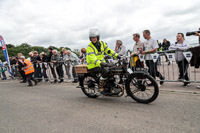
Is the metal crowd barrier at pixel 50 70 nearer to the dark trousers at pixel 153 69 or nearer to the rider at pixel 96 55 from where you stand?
the dark trousers at pixel 153 69

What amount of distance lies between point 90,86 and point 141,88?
1559 millimetres

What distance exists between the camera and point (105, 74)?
3912 mm

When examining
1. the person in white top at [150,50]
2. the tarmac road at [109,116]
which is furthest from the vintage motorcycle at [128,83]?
the person in white top at [150,50]

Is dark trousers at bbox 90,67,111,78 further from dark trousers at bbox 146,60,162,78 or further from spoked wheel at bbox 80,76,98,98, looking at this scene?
dark trousers at bbox 146,60,162,78

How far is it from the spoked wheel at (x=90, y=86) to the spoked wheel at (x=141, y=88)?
1104mm

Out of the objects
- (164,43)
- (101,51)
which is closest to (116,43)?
(101,51)

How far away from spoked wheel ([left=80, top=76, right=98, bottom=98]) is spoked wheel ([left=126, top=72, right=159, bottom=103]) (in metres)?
1.10

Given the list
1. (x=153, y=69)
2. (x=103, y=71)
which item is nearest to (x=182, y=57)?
(x=153, y=69)

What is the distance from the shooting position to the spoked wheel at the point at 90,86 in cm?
445

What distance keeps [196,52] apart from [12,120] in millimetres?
5372

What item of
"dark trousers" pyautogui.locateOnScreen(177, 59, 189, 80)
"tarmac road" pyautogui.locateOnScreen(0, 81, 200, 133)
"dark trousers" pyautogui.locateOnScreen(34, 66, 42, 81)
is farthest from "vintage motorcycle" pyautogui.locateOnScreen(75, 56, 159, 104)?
"dark trousers" pyautogui.locateOnScreen(34, 66, 42, 81)

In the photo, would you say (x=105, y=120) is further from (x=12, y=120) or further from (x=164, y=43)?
(x=164, y=43)

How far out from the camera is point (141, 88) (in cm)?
374

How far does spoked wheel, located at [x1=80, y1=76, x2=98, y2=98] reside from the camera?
4.45 metres
